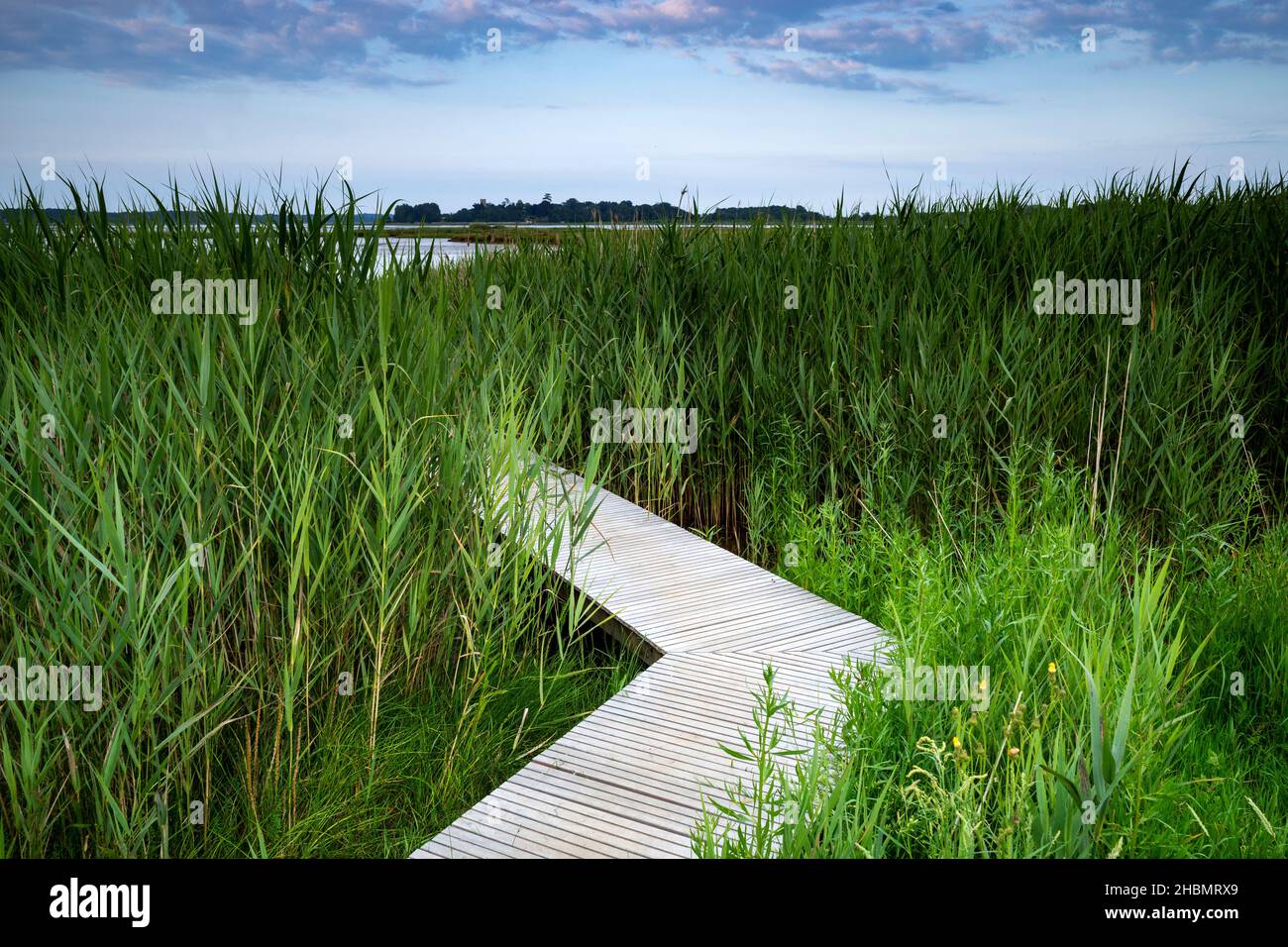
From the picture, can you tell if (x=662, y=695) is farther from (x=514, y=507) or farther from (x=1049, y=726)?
(x=1049, y=726)

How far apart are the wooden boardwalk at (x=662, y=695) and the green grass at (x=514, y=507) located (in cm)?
23

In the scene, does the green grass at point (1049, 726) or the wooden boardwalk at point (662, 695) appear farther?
the wooden boardwalk at point (662, 695)

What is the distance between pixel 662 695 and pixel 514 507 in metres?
0.88

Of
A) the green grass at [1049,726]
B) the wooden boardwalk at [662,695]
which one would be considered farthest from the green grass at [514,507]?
the wooden boardwalk at [662,695]

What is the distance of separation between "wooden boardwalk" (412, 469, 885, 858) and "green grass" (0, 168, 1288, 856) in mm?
233

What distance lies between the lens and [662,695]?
3.52m

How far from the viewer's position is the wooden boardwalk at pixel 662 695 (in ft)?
8.97

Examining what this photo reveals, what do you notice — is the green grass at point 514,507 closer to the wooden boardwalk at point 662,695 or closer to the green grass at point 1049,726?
the green grass at point 1049,726

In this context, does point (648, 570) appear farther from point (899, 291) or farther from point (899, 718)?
point (899, 291)

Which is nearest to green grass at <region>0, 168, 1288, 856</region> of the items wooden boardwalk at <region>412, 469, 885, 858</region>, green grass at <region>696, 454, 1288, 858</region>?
green grass at <region>696, 454, 1288, 858</region>

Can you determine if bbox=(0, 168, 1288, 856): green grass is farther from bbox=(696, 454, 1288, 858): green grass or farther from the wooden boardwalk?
the wooden boardwalk
